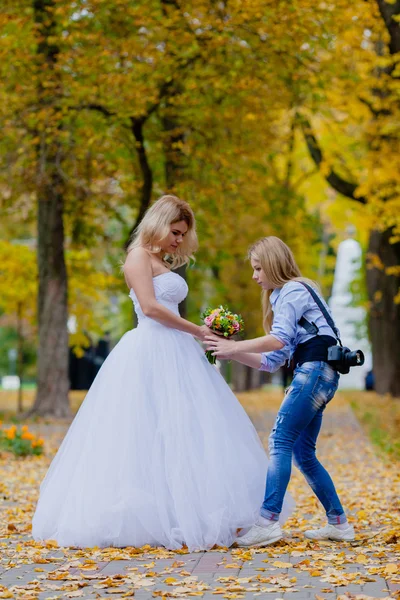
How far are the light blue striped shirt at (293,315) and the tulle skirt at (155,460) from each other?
793 mm

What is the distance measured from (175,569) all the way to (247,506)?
982mm

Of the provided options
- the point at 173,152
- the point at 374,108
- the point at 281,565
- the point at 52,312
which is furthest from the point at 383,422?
the point at 281,565

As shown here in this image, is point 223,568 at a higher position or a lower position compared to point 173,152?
higher

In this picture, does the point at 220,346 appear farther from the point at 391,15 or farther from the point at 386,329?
the point at 386,329

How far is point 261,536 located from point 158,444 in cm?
91

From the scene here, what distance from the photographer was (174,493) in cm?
680

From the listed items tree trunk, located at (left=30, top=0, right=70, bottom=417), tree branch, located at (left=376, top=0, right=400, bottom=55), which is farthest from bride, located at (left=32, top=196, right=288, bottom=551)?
tree trunk, located at (left=30, top=0, right=70, bottom=417)

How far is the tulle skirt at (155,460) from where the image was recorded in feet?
22.4

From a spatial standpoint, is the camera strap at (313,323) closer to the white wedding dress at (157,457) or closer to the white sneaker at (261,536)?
the white wedding dress at (157,457)

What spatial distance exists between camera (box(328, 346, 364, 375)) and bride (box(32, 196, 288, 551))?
3.06 ft

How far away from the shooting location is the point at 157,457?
22.8 ft

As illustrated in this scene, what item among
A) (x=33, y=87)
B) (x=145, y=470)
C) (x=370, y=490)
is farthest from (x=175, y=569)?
(x=33, y=87)

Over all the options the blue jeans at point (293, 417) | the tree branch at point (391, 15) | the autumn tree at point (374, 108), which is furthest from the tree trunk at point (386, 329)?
the blue jeans at point (293, 417)

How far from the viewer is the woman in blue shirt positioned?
6723mm
